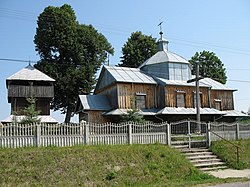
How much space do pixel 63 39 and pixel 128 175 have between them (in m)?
29.1

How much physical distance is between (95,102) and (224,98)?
50.4 ft

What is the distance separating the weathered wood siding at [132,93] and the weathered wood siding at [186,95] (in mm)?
1420

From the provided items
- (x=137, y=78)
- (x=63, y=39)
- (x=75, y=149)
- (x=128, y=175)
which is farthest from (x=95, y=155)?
(x=63, y=39)

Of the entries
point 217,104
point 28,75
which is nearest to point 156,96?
point 217,104

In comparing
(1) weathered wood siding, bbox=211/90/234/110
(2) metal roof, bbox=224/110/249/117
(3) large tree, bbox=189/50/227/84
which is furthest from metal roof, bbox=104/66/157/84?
(3) large tree, bbox=189/50/227/84

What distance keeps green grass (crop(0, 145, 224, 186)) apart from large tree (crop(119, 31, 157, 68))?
33119 mm

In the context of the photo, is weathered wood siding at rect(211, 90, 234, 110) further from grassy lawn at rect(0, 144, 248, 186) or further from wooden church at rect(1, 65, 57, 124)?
grassy lawn at rect(0, 144, 248, 186)

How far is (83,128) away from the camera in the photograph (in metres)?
15.5

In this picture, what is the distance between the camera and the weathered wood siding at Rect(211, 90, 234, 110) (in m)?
34.0

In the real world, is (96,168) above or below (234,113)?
below

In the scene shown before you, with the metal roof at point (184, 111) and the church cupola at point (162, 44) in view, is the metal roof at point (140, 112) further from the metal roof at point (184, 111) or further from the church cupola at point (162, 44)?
the church cupola at point (162, 44)

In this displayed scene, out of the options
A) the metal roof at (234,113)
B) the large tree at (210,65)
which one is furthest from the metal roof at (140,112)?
the large tree at (210,65)

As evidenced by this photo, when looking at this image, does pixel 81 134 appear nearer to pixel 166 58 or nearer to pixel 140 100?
pixel 140 100

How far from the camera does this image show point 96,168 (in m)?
Result: 12.7
